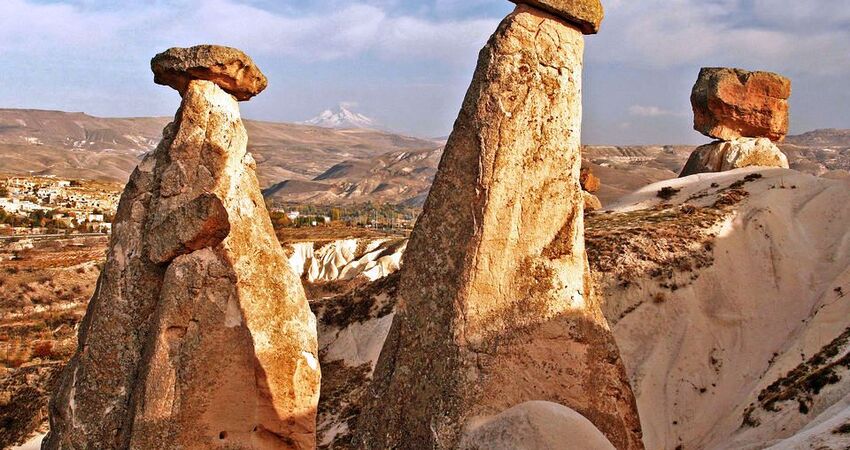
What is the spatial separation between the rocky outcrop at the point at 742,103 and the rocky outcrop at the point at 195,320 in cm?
1638

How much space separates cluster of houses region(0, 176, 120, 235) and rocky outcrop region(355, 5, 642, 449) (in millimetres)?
50747

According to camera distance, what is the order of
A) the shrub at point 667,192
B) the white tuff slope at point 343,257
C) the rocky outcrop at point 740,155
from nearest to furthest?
the shrub at point 667,192 → the rocky outcrop at point 740,155 → the white tuff slope at point 343,257

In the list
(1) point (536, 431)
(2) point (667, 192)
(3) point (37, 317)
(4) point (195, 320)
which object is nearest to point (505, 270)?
(1) point (536, 431)

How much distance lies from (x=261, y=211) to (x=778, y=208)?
1161 centimetres

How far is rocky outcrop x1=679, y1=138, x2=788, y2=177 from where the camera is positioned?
21.5 metres

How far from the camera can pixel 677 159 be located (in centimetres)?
16275

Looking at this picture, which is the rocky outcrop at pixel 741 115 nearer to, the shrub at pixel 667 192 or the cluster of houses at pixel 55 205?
the shrub at pixel 667 192

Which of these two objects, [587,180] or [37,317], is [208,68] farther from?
[37,317]

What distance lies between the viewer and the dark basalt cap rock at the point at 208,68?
29.0 feet

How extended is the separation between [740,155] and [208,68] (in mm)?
16839

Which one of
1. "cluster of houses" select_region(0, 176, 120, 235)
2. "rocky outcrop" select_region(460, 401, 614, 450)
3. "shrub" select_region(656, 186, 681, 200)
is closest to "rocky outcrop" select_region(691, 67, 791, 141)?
"shrub" select_region(656, 186, 681, 200)

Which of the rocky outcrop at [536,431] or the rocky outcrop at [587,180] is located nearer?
the rocky outcrop at [536,431]

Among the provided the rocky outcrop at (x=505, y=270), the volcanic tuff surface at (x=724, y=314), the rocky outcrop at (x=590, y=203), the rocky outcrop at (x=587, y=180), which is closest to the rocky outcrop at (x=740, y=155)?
the volcanic tuff surface at (x=724, y=314)

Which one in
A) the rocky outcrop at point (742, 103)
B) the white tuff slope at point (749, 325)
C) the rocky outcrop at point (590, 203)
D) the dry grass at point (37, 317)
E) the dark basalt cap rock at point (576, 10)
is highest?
the rocky outcrop at point (742, 103)
